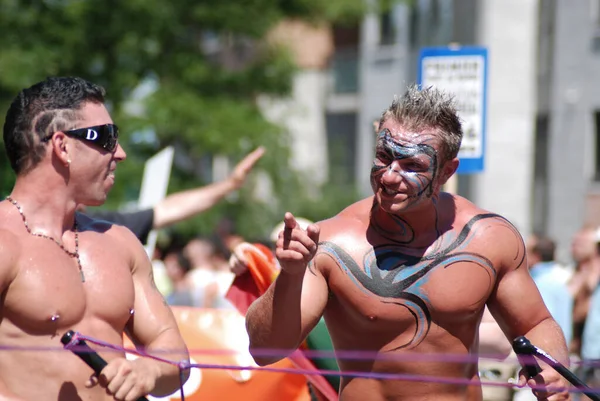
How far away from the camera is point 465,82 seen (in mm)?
6578

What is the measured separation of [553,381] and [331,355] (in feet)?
4.80

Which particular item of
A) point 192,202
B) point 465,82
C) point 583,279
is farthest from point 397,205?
point 583,279

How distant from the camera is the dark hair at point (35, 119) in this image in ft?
11.7

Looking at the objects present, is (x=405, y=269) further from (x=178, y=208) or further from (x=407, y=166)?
(x=178, y=208)

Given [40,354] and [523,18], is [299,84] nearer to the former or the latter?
[523,18]

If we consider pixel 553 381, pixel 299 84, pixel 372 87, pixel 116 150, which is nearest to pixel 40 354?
pixel 116 150

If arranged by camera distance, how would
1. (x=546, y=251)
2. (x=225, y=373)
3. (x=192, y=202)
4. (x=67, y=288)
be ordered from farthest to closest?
1. (x=546, y=251)
2. (x=192, y=202)
3. (x=225, y=373)
4. (x=67, y=288)

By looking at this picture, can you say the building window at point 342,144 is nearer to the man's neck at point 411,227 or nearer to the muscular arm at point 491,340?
the muscular arm at point 491,340

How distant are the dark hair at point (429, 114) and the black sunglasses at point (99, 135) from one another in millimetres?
962

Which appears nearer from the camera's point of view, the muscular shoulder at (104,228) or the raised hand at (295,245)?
the raised hand at (295,245)

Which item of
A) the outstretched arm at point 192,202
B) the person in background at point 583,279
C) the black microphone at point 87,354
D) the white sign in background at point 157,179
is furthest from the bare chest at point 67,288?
the person in background at point 583,279

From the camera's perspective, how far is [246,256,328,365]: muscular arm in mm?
3439

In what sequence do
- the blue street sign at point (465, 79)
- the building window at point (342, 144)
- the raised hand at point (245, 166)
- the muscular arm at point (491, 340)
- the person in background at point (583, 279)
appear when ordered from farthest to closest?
the building window at point (342, 144)
the person in background at point (583, 279)
the blue street sign at point (465, 79)
the raised hand at point (245, 166)
the muscular arm at point (491, 340)

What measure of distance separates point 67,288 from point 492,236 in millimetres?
1461
